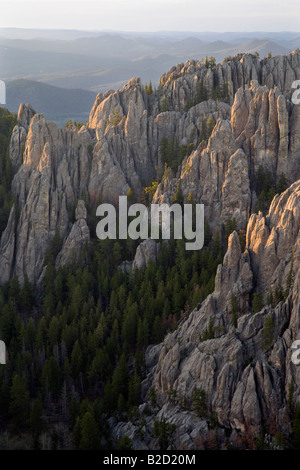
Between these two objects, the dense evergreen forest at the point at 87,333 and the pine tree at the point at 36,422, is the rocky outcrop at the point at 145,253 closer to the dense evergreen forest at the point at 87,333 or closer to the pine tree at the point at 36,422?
the dense evergreen forest at the point at 87,333

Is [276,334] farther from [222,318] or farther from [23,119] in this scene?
[23,119]

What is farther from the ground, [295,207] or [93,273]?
[295,207]

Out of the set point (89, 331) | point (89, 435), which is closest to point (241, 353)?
point (89, 435)

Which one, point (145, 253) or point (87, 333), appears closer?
point (87, 333)

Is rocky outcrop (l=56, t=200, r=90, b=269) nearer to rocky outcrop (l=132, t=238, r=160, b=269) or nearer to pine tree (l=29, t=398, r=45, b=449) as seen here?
rocky outcrop (l=132, t=238, r=160, b=269)

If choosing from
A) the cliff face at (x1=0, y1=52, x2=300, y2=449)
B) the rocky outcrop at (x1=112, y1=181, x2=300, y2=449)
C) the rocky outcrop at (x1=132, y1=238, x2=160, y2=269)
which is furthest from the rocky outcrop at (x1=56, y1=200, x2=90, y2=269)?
the rocky outcrop at (x1=112, y1=181, x2=300, y2=449)

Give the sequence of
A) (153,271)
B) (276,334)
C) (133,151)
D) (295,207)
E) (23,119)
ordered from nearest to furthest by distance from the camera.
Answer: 1. (276,334)
2. (295,207)
3. (153,271)
4. (133,151)
5. (23,119)

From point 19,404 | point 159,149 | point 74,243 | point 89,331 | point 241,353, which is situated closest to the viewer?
point 241,353

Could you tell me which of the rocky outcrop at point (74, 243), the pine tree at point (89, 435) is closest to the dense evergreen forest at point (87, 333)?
the pine tree at point (89, 435)

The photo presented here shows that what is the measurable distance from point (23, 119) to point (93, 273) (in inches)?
1955

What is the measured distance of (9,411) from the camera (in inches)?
2311

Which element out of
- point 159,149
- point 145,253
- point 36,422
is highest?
point 159,149

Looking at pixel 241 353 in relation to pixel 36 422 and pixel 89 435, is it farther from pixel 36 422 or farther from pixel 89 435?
pixel 36 422
